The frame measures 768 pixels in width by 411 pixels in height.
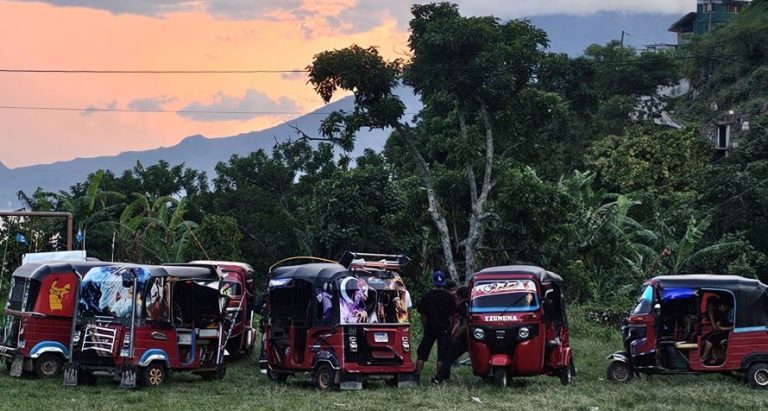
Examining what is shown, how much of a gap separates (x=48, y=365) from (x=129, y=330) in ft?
7.90

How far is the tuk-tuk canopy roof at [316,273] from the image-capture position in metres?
17.5

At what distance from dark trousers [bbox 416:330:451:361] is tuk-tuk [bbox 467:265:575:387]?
27.2 inches

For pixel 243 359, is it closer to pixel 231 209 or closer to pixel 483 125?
pixel 483 125

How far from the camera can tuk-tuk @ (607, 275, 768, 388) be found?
675 inches

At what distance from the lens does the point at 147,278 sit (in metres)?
17.0

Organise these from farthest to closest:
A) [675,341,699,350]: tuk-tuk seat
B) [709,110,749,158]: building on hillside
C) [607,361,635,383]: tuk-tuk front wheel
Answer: [709,110,749,158]: building on hillside → [607,361,635,383]: tuk-tuk front wheel → [675,341,699,350]: tuk-tuk seat

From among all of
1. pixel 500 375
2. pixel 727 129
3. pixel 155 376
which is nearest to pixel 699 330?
pixel 500 375

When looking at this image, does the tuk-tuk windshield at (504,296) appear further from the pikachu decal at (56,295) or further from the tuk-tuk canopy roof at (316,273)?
the pikachu decal at (56,295)

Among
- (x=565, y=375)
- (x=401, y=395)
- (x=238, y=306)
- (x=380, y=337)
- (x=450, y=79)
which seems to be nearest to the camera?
(x=401, y=395)

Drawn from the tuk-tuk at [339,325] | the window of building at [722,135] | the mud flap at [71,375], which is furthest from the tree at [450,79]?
the window of building at [722,135]

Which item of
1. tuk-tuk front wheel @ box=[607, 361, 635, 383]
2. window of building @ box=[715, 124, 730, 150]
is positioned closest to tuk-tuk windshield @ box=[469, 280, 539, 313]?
tuk-tuk front wheel @ box=[607, 361, 635, 383]

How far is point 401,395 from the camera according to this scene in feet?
53.2

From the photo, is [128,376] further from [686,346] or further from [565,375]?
[686,346]

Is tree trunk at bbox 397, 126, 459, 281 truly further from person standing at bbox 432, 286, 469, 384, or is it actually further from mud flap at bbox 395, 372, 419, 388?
mud flap at bbox 395, 372, 419, 388
